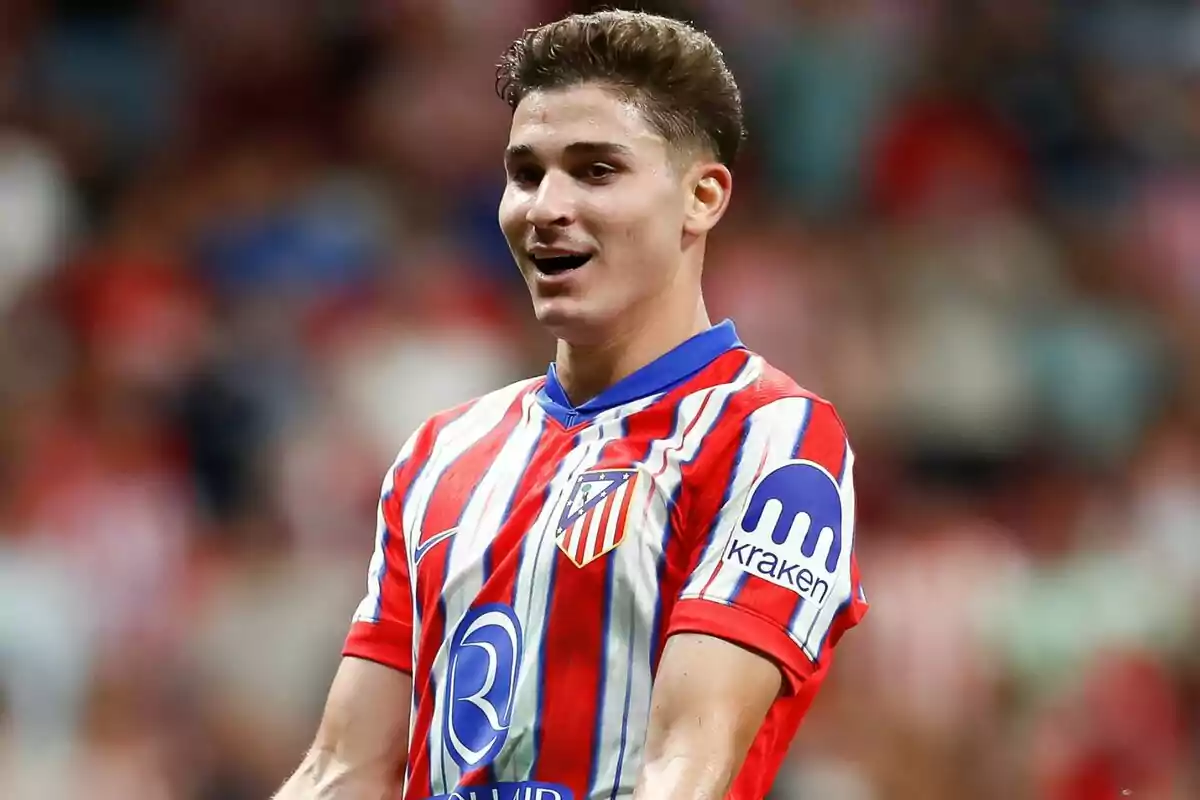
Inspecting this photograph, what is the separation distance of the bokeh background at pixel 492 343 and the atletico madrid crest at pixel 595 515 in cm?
404

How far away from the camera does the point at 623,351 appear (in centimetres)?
319

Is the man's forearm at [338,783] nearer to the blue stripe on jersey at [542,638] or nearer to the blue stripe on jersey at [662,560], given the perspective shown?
the blue stripe on jersey at [542,638]

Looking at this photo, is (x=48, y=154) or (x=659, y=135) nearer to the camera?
(x=659, y=135)

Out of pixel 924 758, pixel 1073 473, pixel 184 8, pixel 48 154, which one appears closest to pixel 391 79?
pixel 184 8

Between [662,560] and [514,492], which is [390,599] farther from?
[662,560]

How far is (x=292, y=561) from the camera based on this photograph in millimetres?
7395

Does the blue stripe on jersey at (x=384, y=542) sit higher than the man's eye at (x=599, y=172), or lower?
lower

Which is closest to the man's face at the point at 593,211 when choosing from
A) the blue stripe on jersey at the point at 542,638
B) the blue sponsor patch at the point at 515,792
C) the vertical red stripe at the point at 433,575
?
the vertical red stripe at the point at 433,575

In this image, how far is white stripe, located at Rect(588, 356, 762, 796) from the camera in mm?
2869

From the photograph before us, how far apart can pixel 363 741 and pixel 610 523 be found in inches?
25.2

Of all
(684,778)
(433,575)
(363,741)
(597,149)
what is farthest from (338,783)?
(597,149)

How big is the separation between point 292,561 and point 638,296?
449 cm

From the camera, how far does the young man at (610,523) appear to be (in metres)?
2.86

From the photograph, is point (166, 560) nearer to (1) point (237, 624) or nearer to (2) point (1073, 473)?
(1) point (237, 624)
